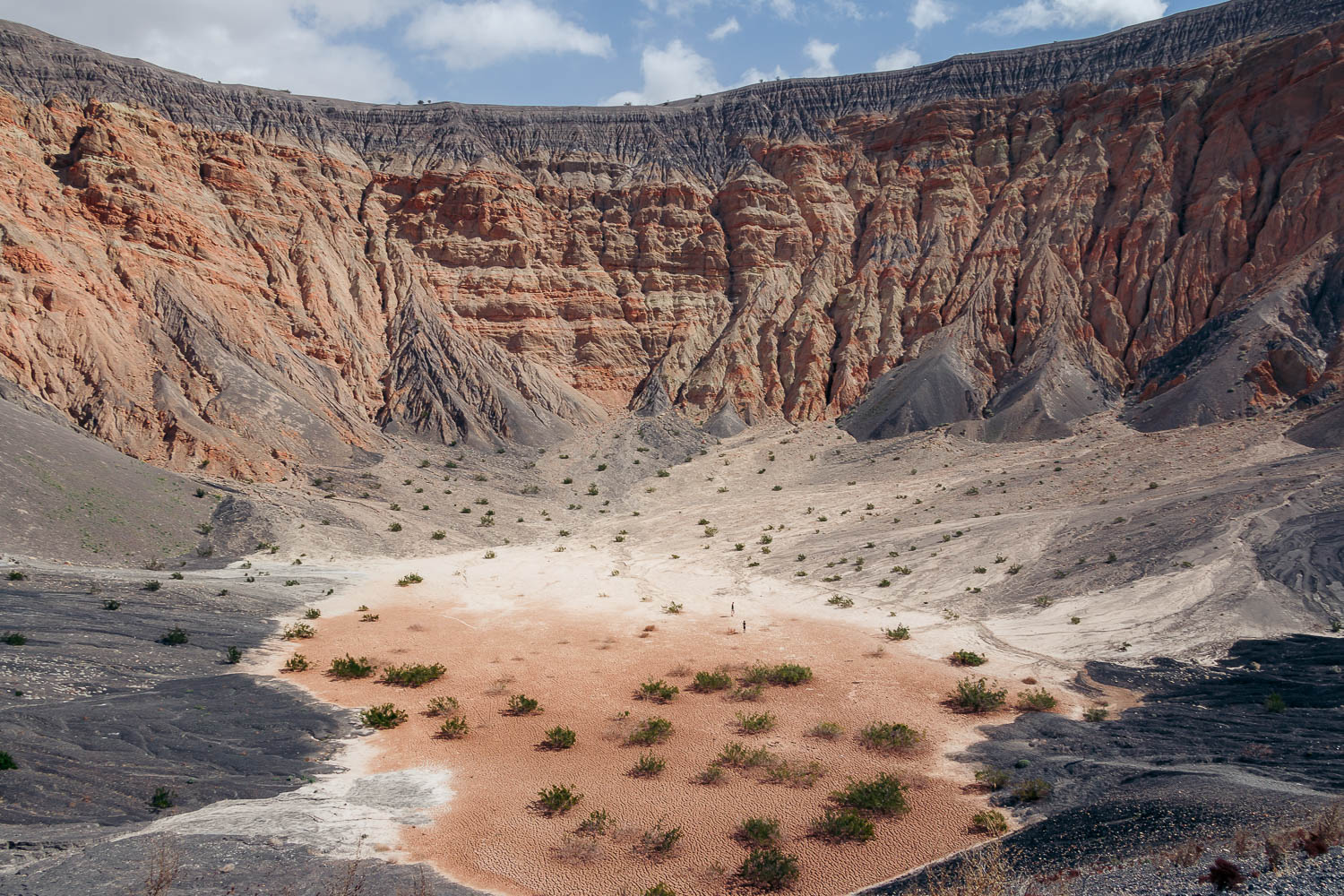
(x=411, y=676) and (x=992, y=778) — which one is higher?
(x=992, y=778)

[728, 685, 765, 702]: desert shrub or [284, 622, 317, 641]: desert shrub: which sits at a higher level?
[284, 622, 317, 641]: desert shrub

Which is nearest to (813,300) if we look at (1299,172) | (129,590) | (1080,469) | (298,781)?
(1080,469)

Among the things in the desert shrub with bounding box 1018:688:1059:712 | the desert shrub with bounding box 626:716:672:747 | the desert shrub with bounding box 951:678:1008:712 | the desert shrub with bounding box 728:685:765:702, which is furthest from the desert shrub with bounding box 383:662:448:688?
the desert shrub with bounding box 1018:688:1059:712

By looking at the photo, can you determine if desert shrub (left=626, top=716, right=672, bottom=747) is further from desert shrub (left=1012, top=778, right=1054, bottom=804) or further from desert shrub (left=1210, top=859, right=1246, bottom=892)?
desert shrub (left=1210, top=859, right=1246, bottom=892)

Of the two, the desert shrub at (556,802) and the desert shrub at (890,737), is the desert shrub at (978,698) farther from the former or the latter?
the desert shrub at (556,802)

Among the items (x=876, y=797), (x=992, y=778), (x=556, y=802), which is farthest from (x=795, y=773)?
(x=556, y=802)

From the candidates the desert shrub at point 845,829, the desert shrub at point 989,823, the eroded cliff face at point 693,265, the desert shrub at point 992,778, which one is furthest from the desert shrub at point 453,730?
the eroded cliff face at point 693,265

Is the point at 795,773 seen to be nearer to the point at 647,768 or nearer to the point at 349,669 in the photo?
the point at 647,768
